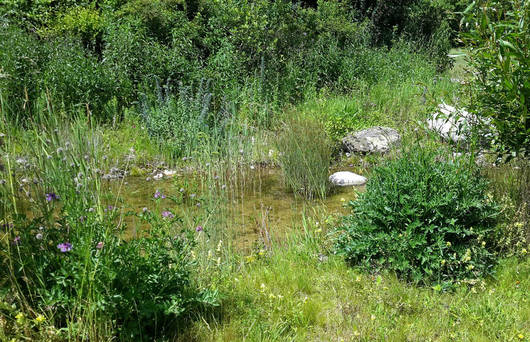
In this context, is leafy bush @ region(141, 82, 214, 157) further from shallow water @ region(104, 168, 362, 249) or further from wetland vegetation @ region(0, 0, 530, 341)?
shallow water @ region(104, 168, 362, 249)

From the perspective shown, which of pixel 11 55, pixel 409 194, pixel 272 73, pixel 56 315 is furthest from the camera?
pixel 272 73

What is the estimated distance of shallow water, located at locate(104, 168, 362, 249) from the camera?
11.1 feet

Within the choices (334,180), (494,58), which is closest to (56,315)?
(494,58)

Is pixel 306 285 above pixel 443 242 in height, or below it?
below

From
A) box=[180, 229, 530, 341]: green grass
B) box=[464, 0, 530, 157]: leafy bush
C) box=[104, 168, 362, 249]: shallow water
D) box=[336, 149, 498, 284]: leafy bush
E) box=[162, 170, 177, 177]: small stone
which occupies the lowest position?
box=[162, 170, 177, 177]: small stone

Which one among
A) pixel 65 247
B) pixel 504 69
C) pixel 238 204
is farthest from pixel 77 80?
pixel 504 69

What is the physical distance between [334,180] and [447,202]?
2.70 meters

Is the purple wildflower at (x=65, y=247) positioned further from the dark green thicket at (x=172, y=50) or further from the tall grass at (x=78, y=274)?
the dark green thicket at (x=172, y=50)

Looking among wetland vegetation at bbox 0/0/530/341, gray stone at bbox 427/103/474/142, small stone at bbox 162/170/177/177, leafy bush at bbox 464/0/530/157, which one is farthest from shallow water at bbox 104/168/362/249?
leafy bush at bbox 464/0/530/157

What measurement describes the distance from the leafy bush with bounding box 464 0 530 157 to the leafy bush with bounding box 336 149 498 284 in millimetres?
372

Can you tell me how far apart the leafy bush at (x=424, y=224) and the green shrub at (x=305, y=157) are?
1.76m

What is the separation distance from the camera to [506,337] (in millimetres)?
2293

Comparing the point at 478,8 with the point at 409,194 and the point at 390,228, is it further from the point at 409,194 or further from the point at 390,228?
the point at 390,228

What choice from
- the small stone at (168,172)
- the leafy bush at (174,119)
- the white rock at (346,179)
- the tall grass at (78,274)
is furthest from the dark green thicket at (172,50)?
the tall grass at (78,274)
